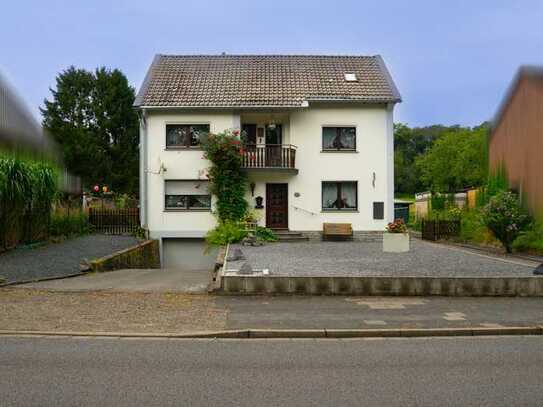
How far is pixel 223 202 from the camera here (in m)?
26.0

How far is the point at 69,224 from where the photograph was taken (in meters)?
24.3

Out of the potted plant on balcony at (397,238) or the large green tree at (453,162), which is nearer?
the potted plant on balcony at (397,238)

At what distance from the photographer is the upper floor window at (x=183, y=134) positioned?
2717 centimetres

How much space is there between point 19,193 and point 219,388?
15.0 meters

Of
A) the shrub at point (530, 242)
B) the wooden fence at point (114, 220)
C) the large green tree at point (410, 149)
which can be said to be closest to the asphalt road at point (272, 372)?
the shrub at point (530, 242)

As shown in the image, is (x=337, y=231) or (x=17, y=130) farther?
(x=337, y=231)

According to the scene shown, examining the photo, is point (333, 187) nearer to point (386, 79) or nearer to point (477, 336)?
point (386, 79)

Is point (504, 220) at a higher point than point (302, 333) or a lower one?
higher

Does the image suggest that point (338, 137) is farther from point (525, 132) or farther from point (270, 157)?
point (525, 132)

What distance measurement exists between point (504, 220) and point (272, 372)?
14.8m

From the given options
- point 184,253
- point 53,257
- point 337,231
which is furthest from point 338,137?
point 53,257

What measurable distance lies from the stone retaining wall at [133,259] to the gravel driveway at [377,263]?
3741 millimetres

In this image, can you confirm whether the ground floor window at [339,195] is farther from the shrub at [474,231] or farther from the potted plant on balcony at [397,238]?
the potted plant on balcony at [397,238]

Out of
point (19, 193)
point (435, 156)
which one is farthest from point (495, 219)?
point (435, 156)
